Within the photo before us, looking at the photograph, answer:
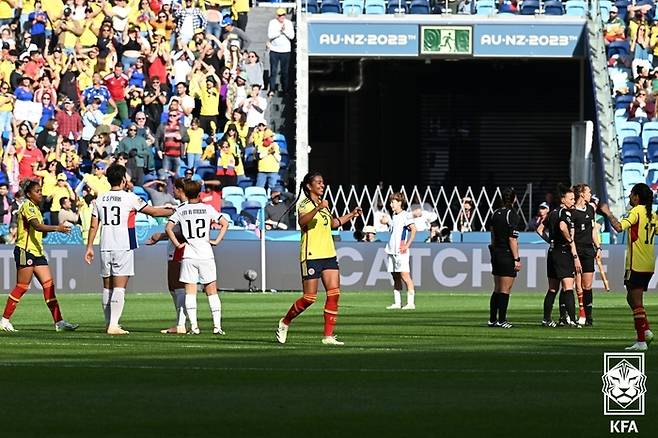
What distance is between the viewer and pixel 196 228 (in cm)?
1988

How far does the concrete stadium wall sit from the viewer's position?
109ft

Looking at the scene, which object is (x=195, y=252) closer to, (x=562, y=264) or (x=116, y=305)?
(x=116, y=305)

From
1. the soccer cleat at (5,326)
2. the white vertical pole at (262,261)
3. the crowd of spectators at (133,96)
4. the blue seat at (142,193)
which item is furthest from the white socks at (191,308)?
the blue seat at (142,193)

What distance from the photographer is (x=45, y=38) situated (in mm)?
38094

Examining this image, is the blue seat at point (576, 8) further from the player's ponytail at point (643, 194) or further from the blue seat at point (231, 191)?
the player's ponytail at point (643, 194)

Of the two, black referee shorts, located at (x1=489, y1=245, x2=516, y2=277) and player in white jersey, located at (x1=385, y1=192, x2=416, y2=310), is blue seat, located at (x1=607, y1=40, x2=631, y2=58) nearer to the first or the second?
player in white jersey, located at (x1=385, y1=192, x2=416, y2=310)

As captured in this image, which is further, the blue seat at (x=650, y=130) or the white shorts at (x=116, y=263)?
the blue seat at (x=650, y=130)

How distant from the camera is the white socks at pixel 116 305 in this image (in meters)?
20.0

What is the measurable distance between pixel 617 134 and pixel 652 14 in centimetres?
372

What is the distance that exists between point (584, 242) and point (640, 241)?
5193mm

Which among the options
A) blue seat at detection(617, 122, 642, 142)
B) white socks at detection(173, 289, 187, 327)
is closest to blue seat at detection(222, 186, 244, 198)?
blue seat at detection(617, 122, 642, 142)

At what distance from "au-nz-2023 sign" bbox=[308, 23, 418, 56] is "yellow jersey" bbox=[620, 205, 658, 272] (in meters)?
23.0

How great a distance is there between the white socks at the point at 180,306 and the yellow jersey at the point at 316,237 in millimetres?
2910

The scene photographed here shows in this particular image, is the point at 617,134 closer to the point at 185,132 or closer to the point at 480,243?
the point at 480,243
